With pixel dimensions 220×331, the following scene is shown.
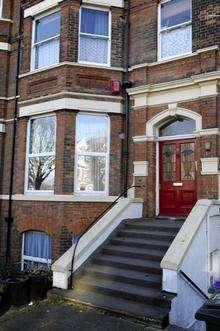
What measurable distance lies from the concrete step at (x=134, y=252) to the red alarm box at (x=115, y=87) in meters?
4.37

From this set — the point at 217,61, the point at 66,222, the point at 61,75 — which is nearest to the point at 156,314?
the point at 66,222

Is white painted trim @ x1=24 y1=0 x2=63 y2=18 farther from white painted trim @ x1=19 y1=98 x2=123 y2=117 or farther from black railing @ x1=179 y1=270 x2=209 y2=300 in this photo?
black railing @ x1=179 y1=270 x2=209 y2=300

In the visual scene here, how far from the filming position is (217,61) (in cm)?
970

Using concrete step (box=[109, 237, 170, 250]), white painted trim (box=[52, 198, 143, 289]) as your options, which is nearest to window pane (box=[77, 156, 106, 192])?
white painted trim (box=[52, 198, 143, 289])

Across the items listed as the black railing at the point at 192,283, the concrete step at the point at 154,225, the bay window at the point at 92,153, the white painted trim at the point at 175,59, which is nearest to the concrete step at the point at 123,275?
the black railing at the point at 192,283

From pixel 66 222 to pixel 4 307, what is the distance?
2851 millimetres

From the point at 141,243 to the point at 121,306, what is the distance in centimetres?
193

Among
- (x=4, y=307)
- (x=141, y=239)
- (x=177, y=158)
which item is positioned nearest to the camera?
(x=4, y=307)

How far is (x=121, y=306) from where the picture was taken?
7012mm

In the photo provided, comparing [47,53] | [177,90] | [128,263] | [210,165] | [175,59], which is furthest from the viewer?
[47,53]

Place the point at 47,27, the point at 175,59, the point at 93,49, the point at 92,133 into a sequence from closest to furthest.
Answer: the point at 175,59 → the point at 92,133 → the point at 93,49 → the point at 47,27

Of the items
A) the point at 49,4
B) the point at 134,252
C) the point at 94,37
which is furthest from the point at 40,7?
the point at 134,252

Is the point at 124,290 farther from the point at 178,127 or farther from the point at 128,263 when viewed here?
the point at 178,127

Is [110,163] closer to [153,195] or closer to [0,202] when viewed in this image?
[153,195]
